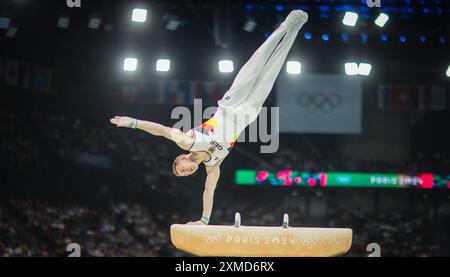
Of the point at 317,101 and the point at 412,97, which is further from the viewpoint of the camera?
the point at 412,97

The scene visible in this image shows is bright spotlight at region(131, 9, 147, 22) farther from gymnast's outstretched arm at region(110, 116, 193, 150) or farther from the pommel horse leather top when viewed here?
the pommel horse leather top

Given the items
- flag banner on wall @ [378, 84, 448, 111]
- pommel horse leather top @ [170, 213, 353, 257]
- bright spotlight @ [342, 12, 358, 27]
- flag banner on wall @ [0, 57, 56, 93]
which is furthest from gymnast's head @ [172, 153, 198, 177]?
flag banner on wall @ [378, 84, 448, 111]

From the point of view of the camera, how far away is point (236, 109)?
31.2 ft

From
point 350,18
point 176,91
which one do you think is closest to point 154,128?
point 350,18

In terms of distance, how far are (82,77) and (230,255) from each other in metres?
7.77

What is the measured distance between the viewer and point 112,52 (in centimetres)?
1367

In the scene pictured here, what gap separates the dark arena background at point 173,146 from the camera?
13.5 meters

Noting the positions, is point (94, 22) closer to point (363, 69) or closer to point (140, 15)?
point (140, 15)

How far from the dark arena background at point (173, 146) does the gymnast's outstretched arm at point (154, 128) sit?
11.3ft

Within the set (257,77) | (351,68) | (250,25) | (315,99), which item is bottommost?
(257,77)

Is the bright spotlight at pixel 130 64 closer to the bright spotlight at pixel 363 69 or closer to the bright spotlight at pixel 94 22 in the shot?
the bright spotlight at pixel 94 22

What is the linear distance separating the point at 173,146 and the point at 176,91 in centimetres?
159

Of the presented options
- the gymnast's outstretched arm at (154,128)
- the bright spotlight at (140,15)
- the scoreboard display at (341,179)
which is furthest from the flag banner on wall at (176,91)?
the gymnast's outstretched arm at (154,128)

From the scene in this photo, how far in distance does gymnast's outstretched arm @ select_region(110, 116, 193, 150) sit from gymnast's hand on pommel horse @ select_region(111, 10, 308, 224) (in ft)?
0.05
